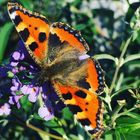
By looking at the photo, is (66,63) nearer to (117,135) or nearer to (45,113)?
(45,113)

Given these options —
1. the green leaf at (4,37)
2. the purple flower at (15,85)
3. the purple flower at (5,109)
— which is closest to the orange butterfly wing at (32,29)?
the purple flower at (15,85)

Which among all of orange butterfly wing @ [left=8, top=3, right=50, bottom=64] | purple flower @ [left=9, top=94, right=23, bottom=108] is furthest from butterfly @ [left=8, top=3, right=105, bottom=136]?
purple flower @ [left=9, top=94, right=23, bottom=108]

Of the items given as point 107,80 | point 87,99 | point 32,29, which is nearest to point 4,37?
point 32,29

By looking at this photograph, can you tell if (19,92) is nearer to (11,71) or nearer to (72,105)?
(11,71)

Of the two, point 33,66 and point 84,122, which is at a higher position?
point 33,66

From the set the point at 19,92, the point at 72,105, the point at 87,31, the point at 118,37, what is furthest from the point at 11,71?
the point at 118,37

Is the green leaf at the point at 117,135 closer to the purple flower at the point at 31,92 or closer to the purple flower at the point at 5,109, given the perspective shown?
the purple flower at the point at 31,92
